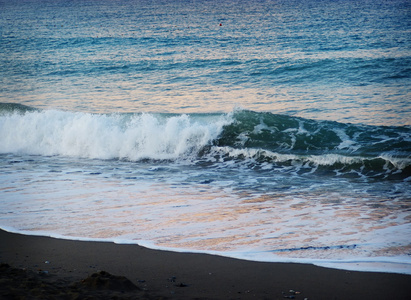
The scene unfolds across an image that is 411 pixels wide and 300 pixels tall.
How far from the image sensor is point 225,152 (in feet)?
38.8

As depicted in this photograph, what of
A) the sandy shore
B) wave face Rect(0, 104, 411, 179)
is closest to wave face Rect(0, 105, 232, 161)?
wave face Rect(0, 104, 411, 179)

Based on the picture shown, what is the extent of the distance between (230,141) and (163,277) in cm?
840

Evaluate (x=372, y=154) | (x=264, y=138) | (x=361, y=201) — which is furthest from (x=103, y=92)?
(x=361, y=201)

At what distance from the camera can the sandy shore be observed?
3.87 metres

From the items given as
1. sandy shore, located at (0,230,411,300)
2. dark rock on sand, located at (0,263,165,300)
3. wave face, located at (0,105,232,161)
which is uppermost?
wave face, located at (0,105,232,161)

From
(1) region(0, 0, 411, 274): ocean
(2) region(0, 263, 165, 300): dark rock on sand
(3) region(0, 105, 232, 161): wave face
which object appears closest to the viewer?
(2) region(0, 263, 165, 300): dark rock on sand

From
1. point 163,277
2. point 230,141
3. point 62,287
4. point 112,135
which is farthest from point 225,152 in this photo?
point 62,287

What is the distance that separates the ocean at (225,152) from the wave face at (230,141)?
5 centimetres

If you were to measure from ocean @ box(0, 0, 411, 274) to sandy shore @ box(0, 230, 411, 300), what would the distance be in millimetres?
283

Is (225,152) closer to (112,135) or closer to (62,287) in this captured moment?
(112,135)

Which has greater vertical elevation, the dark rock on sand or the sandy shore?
the dark rock on sand

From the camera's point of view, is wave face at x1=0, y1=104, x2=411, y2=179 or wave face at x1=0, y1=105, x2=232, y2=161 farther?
wave face at x1=0, y1=105, x2=232, y2=161

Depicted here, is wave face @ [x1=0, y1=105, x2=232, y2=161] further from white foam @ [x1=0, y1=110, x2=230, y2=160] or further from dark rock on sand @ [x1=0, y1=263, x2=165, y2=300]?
dark rock on sand @ [x1=0, y1=263, x2=165, y2=300]

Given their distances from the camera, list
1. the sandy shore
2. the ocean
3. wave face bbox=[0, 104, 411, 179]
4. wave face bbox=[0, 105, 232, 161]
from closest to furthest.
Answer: the sandy shore
the ocean
wave face bbox=[0, 104, 411, 179]
wave face bbox=[0, 105, 232, 161]
